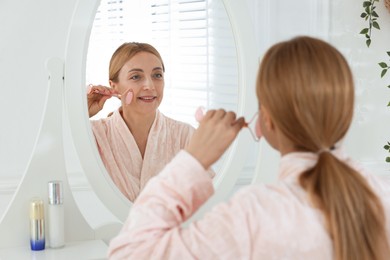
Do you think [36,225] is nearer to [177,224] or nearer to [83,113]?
[83,113]

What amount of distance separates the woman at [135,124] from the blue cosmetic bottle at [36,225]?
163 millimetres

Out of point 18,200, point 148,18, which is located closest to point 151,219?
point 18,200

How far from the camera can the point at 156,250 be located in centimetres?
89

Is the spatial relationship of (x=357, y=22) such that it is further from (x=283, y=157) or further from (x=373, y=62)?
(x=283, y=157)

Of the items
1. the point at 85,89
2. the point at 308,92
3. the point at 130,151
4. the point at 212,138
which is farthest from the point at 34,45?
the point at 308,92

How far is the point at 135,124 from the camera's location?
147 centimetres

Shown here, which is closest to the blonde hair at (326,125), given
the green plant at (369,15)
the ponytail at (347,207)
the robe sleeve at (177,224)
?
the ponytail at (347,207)

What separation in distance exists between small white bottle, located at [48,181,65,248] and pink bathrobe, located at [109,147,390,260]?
49 centimetres

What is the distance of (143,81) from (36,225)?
371 mm

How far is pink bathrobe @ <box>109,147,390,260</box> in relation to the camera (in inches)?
33.5

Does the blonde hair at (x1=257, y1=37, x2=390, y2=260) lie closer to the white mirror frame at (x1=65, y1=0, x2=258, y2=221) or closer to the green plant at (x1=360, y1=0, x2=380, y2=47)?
the white mirror frame at (x1=65, y1=0, x2=258, y2=221)

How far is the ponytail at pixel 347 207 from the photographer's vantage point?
847mm

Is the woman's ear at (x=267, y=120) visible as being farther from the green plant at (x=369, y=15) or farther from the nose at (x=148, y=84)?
the green plant at (x=369, y=15)

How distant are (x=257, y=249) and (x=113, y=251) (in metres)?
0.20
